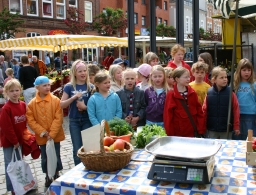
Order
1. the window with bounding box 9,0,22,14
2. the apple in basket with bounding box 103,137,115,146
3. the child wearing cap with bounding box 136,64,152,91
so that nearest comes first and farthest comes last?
the apple in basket with bounding box 103,137,115,146 → the child wearing cap with bounding box 136,64,152,91 → the window with bounding box 9,0,22,14

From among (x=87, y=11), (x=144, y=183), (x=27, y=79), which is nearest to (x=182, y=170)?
(x=144, y=183)

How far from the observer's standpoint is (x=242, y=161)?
2.53 meters

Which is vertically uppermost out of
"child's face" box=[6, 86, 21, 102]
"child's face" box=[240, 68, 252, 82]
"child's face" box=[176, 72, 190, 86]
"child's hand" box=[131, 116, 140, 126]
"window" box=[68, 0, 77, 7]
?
"window" box=[68, 0, 77, 7]

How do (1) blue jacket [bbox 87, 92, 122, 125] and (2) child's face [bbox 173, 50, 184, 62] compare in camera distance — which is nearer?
(1) blue jacket [bbox 87, 92, 122, 125]

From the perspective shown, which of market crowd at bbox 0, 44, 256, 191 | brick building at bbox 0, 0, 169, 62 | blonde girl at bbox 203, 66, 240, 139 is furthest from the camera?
brick building at bbox 0, 0, 169, 62

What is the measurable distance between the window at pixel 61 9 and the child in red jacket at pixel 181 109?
100ft

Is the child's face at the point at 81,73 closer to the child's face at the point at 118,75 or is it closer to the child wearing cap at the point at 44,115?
the child wearing cap at the point at 44,115

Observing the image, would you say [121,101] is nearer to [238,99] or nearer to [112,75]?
[112,75]

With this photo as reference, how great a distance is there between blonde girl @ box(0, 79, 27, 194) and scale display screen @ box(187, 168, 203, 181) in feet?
9.01

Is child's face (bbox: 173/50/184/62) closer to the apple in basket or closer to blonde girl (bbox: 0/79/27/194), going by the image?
blonde girl (bbox: 0/79/27/194)

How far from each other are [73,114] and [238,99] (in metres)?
2.23

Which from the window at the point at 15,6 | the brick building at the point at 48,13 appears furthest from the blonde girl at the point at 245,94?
the window at the point at 15,6

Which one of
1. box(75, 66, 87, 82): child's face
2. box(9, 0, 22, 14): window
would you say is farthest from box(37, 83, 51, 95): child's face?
box(9, 0, 22, 14): window

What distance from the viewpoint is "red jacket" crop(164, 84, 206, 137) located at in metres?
3.85
